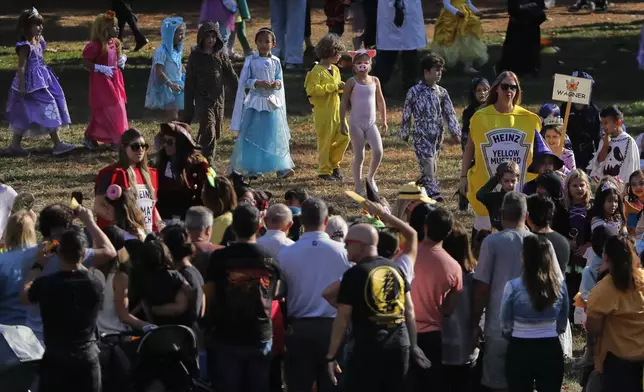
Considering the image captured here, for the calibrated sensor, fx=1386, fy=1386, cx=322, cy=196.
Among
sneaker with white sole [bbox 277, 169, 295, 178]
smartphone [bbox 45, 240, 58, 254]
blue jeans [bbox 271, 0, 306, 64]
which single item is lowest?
sneaker with white sole [bbox 277, 169, 295, 178]

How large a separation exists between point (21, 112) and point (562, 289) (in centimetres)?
927

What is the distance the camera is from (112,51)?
1625 cm

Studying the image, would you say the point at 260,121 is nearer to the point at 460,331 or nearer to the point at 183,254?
the point at 460,331

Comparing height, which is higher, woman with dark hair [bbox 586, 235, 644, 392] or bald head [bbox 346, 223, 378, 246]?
bald head [bbox 346, 223, 378, 246]

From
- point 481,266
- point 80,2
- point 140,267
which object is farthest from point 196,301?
point 80,2

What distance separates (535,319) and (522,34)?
1218cm

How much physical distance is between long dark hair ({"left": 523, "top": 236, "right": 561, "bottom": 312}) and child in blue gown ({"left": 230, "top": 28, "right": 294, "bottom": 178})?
6860 mm

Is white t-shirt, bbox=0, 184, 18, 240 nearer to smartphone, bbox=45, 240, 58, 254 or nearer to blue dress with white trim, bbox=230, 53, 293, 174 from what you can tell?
smartphone, bbox=45, 240, 58, 254

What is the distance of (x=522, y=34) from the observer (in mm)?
20094

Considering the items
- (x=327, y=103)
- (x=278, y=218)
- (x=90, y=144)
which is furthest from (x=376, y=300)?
(x=90, y=144)

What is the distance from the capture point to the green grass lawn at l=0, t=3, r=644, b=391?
1555 centimetres

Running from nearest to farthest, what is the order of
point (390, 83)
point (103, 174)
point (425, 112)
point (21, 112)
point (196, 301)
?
1. point (196, 301)
2. point (103, 174)
3. point (425, 112)
4. point (21, 112)
5. point (390, 83)

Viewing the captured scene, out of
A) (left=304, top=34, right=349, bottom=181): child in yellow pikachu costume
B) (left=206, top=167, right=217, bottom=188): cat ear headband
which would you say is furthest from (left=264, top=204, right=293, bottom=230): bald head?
(left=304, top=34, right=349, bottom=181): child in yellow pikachu costume

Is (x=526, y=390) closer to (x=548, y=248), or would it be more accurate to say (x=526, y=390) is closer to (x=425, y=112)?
(x=548, y=248)
